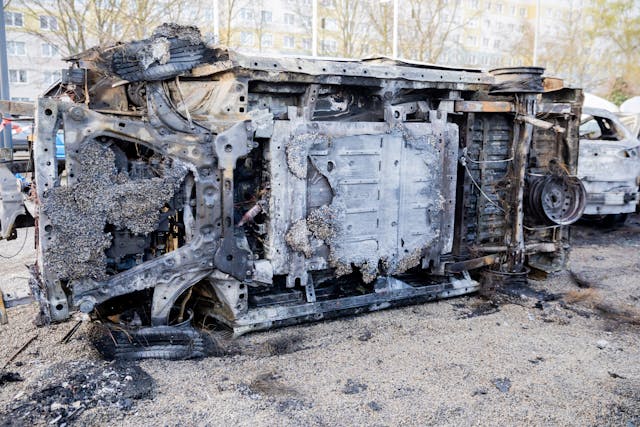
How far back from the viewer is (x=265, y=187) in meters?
5.22

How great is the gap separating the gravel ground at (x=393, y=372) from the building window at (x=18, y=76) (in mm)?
25863

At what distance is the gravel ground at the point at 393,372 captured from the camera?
3.86 meters

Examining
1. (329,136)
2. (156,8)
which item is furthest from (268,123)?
(156,8)

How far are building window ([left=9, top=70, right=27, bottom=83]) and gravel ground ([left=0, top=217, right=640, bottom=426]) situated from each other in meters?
25.9

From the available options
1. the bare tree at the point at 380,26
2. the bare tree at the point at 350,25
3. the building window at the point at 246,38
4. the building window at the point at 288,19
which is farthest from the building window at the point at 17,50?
the bare tree at the point at 380,26

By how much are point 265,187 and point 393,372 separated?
1988mm

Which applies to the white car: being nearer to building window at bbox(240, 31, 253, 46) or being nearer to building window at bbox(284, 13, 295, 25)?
building window at bbox(240, 31, 253, 46)

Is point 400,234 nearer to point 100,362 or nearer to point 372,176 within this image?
point 372,176

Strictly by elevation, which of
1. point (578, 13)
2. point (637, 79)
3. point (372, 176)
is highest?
point (578, 13)

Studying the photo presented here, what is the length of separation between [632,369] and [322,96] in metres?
3.66

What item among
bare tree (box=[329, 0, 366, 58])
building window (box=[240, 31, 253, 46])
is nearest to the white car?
bare tree (box=[329, 0, 366, 58])

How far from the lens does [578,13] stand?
3106 centimetres

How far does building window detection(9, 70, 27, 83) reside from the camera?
90.2 ft

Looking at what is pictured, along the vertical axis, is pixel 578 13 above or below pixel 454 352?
above
